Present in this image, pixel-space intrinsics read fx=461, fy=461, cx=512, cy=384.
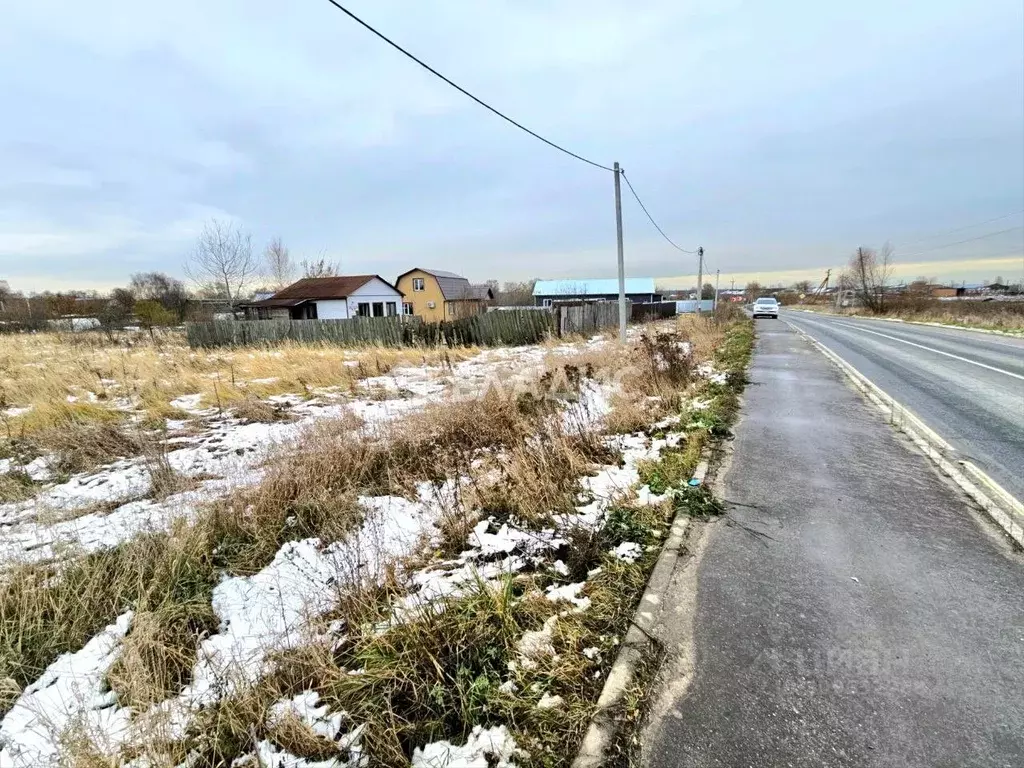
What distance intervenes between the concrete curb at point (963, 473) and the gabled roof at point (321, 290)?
38.9 metres

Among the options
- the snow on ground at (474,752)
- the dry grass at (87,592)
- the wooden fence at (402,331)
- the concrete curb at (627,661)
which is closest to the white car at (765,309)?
the wooden fence at (402,331)

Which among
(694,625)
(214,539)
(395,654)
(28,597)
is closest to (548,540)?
(694,625)

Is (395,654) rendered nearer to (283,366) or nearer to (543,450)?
(543,450)

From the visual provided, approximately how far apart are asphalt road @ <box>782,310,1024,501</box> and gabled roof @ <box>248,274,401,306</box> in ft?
117

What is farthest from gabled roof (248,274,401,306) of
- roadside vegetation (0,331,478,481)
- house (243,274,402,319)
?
roadside vegetation (0,331,478,481)

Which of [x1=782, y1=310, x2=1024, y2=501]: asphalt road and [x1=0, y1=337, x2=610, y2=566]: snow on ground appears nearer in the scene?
[x1=0, y1=337, x2=610, y2=566]: snow on ground

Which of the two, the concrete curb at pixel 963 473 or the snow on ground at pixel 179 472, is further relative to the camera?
the snow on ground at pixel 179 472

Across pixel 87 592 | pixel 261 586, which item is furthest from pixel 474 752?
pixel 87 592

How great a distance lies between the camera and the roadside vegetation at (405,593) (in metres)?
2.04

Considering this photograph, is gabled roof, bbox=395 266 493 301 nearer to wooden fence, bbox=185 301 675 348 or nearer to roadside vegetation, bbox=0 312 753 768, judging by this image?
wooden fence, bbox=185 301 675 348

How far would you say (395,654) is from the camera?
2355mm

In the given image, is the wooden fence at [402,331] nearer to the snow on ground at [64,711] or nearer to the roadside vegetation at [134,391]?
the roadside vegetation at [134,391]

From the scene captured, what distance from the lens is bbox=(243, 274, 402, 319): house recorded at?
130ft

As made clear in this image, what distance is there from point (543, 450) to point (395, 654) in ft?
9.26
